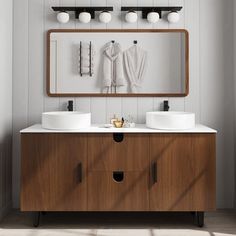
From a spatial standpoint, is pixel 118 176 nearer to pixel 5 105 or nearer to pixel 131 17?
pixel 5 105

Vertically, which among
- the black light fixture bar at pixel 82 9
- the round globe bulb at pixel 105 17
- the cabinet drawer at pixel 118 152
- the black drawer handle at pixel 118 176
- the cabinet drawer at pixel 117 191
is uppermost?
the black light fixture bar at pixel 82 9

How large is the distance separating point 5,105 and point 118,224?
138cm

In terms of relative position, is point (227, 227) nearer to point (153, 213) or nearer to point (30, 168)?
point (153, 213)

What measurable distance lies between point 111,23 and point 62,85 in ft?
2.33

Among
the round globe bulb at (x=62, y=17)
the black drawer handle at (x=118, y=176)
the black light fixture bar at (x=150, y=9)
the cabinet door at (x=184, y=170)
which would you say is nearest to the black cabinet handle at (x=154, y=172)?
the cabinet door at (x=184, y=170)

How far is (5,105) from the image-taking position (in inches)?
135

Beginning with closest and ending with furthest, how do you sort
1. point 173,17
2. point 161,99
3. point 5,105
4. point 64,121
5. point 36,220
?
point 64,121
point 36,220
point 5,105
point 173,17
point 161,99

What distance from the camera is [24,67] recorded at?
12.0 ft

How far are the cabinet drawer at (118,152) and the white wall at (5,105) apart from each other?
82cm

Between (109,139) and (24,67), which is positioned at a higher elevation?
(24,67)

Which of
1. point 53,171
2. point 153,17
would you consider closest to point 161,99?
point 153,17

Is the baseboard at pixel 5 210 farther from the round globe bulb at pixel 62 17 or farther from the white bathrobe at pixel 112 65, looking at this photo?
the round globe bulb at pixel 62 17

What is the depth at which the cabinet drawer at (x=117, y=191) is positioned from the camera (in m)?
3.06

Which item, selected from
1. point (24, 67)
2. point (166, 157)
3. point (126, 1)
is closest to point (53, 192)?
point (166, 157)
